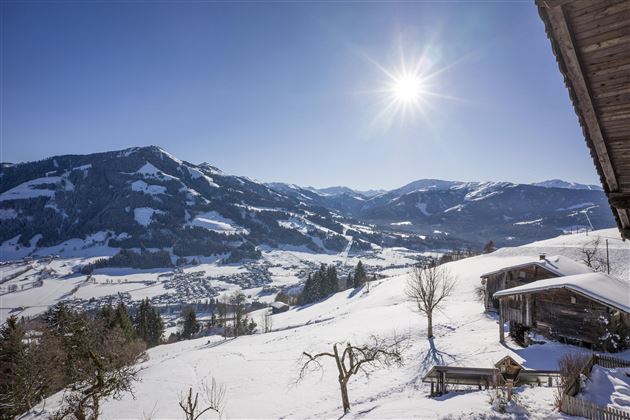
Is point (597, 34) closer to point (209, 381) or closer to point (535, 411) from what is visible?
point (535, 411)

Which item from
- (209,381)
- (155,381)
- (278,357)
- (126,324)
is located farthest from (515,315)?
(126,324)

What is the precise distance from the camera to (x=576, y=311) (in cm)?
2548

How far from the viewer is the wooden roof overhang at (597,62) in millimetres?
3672

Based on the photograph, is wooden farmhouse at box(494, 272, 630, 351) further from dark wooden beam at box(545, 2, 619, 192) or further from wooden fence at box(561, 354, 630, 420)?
dark wooden beam at box(545, 2, 619, 192)

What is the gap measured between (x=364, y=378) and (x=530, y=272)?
23.7 m

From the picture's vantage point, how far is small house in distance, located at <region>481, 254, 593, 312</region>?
1382 inches

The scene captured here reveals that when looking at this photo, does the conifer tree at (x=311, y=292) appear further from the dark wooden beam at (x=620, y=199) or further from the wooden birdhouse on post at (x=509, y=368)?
the dark wooden beam at (x=620, y=199)

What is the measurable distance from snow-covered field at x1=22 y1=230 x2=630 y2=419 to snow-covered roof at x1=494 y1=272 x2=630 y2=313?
12.4 ft

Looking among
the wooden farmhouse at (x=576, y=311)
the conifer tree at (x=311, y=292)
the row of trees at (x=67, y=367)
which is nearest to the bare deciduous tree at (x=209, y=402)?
the row of trees at (x=67, y=367)

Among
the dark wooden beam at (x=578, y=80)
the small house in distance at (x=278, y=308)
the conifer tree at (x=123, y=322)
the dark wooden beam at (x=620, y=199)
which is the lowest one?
the small house in distance at (x=278, y=308)

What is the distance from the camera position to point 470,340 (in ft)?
113

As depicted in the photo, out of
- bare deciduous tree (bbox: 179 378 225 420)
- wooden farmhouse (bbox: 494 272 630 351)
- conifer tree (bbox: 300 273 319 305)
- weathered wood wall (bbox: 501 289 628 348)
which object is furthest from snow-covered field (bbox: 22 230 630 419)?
conifer tree (bbox: 300 273 319 305)

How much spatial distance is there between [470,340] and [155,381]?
38.6 meters

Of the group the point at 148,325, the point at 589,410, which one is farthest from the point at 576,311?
the point at 148,325
